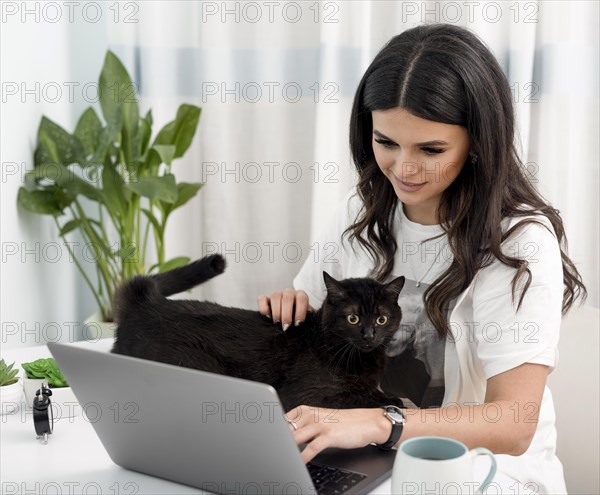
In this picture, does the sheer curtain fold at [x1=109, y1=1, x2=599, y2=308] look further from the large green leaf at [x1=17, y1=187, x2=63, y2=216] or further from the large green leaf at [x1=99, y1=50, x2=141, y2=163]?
the large green leaf at [x1=17, y1=187, x2=63, y2=216]

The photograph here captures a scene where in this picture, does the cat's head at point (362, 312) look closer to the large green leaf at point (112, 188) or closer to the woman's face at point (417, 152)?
the woman's face at point (417, 152)

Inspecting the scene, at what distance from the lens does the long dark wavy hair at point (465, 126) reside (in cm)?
129

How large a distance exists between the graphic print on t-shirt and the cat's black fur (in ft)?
0.24

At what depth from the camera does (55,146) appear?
229 centimetres

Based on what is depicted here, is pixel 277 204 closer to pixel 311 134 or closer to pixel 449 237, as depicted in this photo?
pixel 311 134

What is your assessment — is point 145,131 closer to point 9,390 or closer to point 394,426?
point 9,390

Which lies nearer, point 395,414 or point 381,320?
point 395,414

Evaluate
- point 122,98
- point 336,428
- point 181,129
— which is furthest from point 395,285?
point 122,98

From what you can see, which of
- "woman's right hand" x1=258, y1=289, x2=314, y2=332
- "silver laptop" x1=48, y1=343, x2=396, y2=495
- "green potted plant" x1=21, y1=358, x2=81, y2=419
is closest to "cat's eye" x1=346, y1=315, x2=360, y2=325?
"woman's right hand" x1=258, y1=289, x2=314, y2=332

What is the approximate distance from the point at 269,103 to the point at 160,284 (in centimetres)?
119

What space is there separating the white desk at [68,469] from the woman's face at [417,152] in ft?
1.75

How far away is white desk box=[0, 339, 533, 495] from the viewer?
982 millimetres

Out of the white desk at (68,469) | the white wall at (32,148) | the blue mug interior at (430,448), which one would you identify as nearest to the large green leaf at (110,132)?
the white wall at (32,148)

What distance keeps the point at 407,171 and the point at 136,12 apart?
1.56 meters
